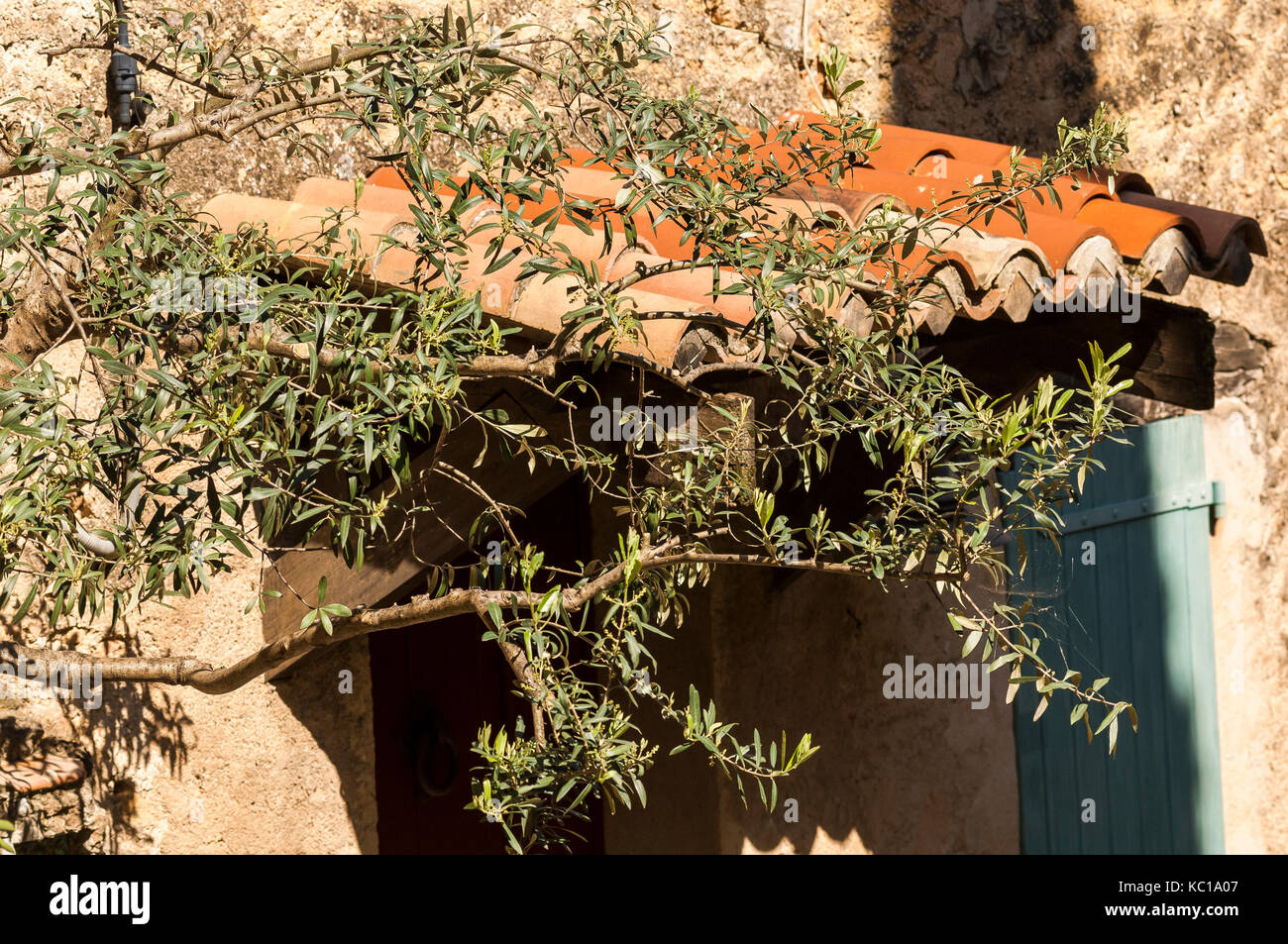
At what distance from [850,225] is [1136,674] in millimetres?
2625

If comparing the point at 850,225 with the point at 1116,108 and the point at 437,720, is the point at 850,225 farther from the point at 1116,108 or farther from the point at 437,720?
the point at 1116,108

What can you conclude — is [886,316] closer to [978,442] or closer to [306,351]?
[978,442]

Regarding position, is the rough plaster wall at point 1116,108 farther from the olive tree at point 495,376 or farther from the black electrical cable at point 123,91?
the olive tree at point 495,376

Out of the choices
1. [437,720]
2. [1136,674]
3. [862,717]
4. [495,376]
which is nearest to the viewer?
[495,376]

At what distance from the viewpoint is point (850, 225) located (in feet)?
8.13

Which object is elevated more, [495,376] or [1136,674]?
[495,376]

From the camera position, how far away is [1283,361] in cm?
487

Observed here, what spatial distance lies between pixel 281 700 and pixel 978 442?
77.0 inches

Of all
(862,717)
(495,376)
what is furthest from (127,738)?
(862,717)

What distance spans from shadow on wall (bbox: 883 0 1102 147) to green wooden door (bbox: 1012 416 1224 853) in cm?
146

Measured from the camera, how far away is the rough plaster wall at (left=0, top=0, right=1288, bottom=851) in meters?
4.18

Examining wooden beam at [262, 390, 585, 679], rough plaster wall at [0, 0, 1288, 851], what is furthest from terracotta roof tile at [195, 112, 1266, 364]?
rough plaster wall at [0, 0, 1288, 851]

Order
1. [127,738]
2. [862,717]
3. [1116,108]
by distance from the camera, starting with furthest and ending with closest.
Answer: [1116,108] → [862,717] → [127,738]
